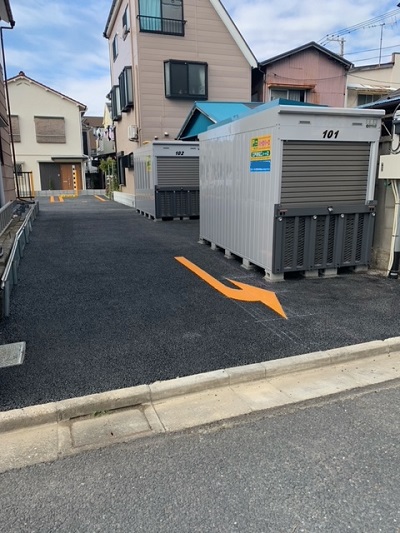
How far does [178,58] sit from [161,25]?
1439 mm

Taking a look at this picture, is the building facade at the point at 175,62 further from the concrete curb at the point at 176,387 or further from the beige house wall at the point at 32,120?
the concrete curb at the point at 176,387

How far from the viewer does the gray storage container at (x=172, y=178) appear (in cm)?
1330

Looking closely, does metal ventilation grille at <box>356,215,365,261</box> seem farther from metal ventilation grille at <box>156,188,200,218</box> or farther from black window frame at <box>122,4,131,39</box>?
black window frame at <box>122,4,131,39</box>

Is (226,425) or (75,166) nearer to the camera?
(226,425)

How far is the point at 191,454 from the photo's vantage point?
2.58 metres

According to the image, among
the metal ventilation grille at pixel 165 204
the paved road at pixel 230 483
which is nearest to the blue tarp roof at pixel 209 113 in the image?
the metal ventilation grille at pixel 165 204

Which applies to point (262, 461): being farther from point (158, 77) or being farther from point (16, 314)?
point (158, 77)

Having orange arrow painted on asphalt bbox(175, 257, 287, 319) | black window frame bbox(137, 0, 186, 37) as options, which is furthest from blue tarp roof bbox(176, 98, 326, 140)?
orange arrow painted on asphalt bbox(175, 257, 287, 319)

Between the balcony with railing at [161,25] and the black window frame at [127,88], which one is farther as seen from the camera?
the black window frame at [127,88]

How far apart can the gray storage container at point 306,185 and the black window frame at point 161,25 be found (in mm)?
13164

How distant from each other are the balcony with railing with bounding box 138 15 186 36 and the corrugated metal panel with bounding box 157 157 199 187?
24.5 feet

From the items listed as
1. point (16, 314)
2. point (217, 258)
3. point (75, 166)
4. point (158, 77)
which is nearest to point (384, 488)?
point (16, 314)

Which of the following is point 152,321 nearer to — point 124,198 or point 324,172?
point 324,172

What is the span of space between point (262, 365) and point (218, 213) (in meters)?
4.81
